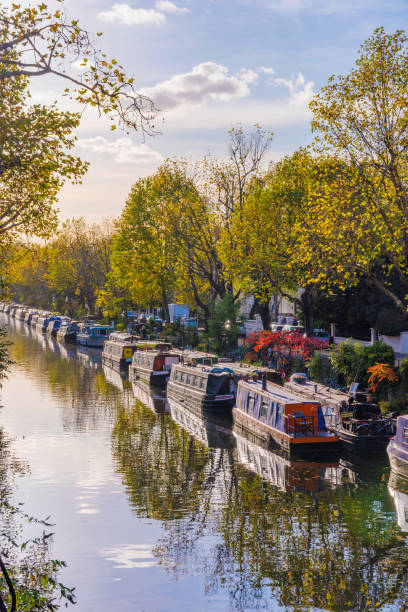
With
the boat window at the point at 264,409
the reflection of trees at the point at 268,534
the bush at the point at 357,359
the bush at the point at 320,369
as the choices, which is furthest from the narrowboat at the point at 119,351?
the reflection of trees at the point at 268,534

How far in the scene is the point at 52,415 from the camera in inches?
1540

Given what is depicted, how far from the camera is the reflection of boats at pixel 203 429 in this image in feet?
109

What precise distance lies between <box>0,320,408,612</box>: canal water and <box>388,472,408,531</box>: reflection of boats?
0.23 ft

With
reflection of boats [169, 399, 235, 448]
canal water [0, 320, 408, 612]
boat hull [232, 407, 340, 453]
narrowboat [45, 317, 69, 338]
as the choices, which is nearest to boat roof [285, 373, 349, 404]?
boat hull [232, 407, 340, 453]

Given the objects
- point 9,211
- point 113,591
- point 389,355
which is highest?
point 9,211

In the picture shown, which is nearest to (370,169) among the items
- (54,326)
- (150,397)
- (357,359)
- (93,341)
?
(357,359)

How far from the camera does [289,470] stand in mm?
27344

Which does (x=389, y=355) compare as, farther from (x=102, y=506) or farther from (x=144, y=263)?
(x=144, y=263)

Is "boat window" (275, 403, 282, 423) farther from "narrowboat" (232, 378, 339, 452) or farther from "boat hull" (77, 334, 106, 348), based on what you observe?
"boat hull" (77, 334, 106, 348)

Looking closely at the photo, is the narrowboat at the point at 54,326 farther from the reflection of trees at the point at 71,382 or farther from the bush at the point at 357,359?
the bush at the point at 357,359

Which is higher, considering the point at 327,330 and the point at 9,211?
the point at 9,211

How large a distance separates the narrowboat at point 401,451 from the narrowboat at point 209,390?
14.5 metres

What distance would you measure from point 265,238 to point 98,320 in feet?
171

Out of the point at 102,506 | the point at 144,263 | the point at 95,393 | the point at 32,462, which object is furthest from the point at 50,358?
the point at 102,506
